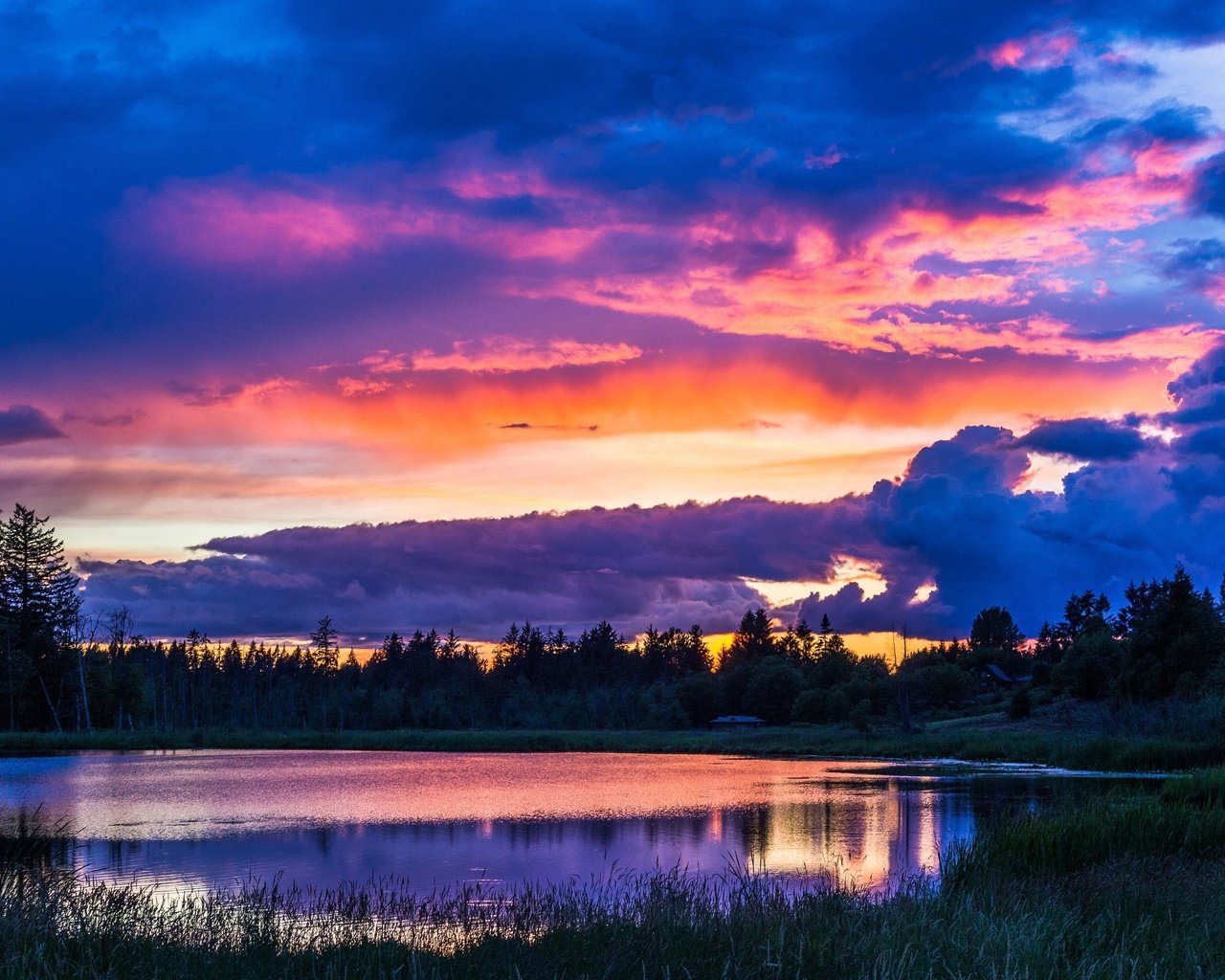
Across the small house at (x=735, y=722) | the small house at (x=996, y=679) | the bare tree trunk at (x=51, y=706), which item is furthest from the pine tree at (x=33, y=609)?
the small house at (x=996, y=679)

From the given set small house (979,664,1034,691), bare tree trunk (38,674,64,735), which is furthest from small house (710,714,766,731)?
bare tree trunk (38,674,64,735)

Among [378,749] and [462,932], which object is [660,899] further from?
[378,749]

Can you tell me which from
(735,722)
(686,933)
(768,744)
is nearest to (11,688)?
(768,744)

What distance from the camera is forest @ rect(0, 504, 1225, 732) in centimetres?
8856

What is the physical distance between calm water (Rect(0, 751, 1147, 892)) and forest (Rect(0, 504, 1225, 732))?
25521mm

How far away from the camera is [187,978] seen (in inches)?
429

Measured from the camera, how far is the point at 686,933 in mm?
13195

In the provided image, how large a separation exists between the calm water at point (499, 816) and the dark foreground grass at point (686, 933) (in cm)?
636

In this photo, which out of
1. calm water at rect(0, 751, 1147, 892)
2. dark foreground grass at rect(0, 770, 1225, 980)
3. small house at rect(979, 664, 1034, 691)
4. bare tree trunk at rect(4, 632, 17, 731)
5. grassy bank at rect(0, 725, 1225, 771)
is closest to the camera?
dark foreground grass at rect(0, 770, 1225, 980)

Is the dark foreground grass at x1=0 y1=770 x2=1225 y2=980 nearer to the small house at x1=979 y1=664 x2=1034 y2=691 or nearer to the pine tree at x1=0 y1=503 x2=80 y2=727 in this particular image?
the pine tree at x1=0 y1=503 x2=80 y2=727

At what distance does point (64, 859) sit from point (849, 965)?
2230cm

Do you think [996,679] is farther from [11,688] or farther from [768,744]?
[11,688]

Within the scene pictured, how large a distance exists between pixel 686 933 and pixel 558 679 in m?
165

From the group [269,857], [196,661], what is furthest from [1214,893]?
[196,661]
